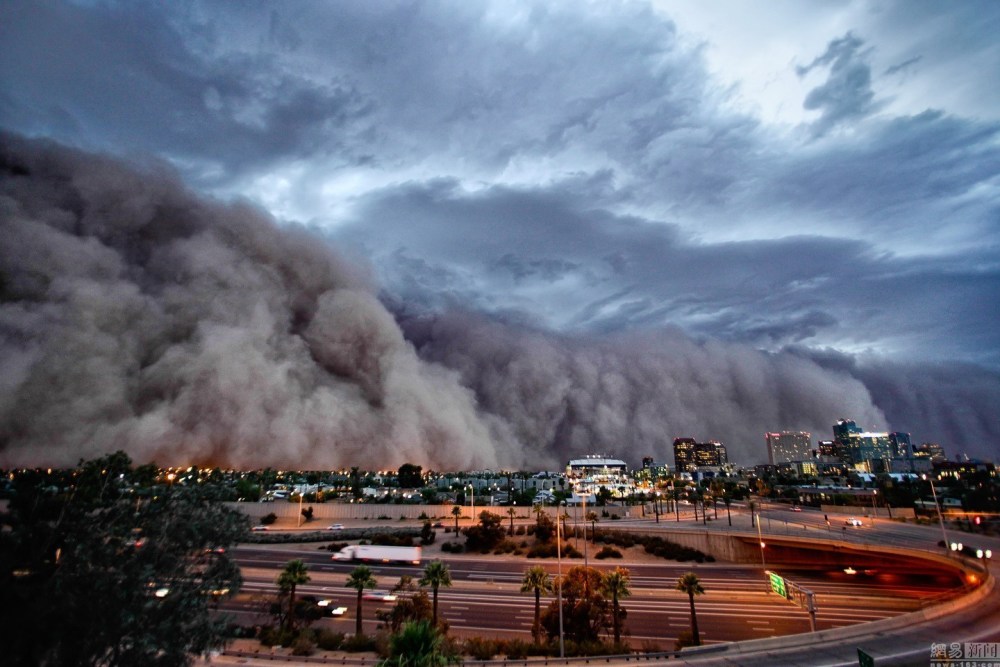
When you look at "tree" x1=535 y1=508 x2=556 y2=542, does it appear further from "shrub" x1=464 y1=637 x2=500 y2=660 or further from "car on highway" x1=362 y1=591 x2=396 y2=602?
"shrub" x1=464 y1=637 x2=500 y2=660

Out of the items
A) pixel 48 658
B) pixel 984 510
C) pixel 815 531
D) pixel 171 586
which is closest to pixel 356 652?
pixel 171 586

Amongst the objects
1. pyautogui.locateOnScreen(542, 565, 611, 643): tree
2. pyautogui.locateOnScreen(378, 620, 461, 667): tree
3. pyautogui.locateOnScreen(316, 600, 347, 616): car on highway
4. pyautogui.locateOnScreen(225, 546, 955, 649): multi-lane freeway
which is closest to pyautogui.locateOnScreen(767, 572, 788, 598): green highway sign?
pyautogui.locateOnScreen(225, 546, 955, 649): multi-lane freeway

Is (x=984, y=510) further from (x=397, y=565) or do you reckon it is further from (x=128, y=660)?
(x=128, y=660)

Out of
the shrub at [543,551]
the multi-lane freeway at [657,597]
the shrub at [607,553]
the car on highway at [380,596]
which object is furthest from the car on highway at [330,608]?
the shrub at [607,553]

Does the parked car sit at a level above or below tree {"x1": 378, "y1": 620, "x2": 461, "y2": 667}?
below

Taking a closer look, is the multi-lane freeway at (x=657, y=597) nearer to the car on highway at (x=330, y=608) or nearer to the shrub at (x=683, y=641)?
the car on highway at (x=330, y=608)

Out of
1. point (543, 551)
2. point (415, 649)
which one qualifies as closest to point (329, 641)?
point (415, 649)
